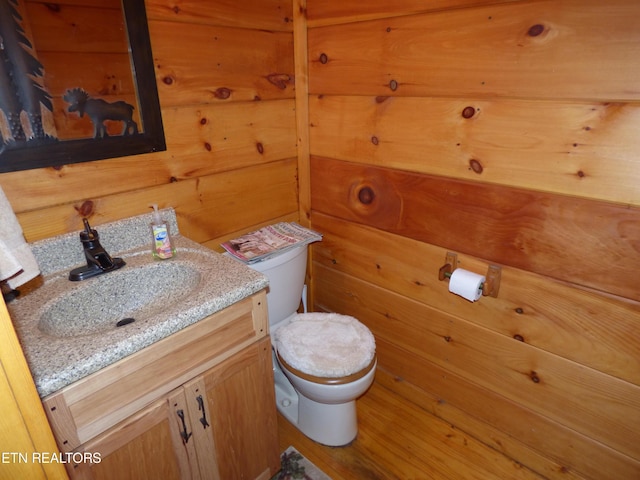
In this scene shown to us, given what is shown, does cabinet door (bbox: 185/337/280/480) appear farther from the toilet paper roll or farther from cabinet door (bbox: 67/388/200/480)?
the toilet paper roll

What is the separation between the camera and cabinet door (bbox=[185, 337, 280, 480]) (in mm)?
1128

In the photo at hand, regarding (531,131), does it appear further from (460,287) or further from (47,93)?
(47,93)

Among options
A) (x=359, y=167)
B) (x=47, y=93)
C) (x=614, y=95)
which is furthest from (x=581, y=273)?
(x=47, y=93)

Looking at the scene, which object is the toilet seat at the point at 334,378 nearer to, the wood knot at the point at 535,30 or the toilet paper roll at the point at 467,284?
the toilet paper roll at the point at 467,284

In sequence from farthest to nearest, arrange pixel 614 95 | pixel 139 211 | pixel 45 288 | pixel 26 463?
1. pixel 139 211
2. pixel 45 288
3. pixel 614 95
4. pixel 26 463

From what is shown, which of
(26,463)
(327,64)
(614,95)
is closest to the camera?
(26,463)

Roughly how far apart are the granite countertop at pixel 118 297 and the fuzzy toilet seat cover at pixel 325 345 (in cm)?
45

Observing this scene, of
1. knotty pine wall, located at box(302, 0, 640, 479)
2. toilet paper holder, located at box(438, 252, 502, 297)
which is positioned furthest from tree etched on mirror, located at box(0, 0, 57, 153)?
toilet paper holder, located at box(438, 252, 502, 297)

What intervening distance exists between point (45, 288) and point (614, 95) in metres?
1.64

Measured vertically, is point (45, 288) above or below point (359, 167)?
below

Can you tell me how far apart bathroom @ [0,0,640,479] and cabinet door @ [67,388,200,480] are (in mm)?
639

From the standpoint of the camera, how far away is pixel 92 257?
3.92ft

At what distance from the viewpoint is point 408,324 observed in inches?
68.1

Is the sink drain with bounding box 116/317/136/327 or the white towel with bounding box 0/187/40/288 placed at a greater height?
the white towel with bounding box 0/187/40/288
